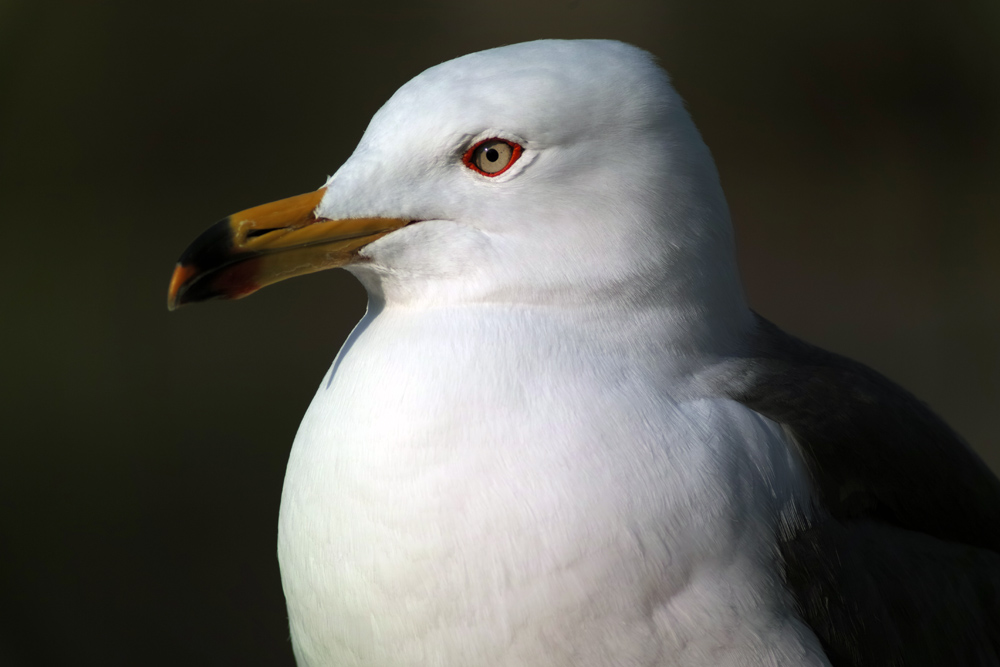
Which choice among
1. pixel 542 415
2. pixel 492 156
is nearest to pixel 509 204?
pixel 492 156

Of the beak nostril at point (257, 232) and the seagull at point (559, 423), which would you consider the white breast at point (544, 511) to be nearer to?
the seagull at point (559, 423)

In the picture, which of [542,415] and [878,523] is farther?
[878,523]

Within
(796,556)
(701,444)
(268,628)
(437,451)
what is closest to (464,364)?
(437,451)

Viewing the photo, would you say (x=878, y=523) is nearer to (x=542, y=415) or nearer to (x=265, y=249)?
(x=542, y=415)

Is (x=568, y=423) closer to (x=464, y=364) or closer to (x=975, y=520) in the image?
(x=464, y=364)

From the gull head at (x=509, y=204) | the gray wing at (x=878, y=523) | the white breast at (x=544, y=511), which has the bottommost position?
the gray wing at (x=878, y=523)

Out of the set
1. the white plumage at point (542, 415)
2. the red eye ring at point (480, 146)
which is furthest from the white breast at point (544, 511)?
the red eye ring at point (480, 146)

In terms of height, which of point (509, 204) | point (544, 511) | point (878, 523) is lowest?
point (878, 523)
